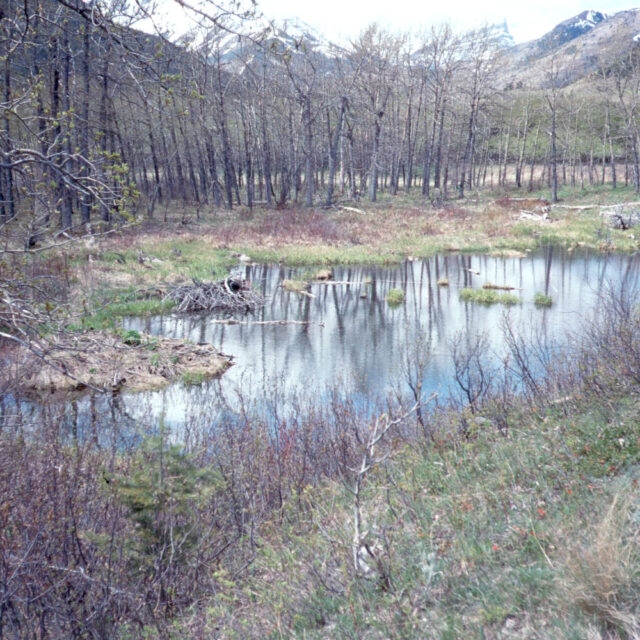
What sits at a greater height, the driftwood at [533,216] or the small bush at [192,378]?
the driftwood at [533,216]

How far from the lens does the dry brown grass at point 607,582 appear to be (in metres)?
2.69

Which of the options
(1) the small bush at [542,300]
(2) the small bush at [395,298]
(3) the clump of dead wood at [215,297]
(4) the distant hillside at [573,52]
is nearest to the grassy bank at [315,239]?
(3) the clump of dead wood at [215,297]

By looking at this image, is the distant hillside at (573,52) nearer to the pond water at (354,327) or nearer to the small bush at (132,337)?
the pond water at (354,327)

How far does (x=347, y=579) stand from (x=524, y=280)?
1909 centimetres

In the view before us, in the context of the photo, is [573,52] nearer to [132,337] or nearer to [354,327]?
[354,327]

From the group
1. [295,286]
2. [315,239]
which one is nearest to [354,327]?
[295,286]

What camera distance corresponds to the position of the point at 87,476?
5.45m

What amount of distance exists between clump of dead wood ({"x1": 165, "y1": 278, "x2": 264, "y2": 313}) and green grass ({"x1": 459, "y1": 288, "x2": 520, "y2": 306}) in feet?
21.1

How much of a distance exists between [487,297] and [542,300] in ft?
5.26

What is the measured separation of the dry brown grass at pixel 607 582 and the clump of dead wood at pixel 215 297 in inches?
603

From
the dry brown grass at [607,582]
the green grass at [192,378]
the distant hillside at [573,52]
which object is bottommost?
the green grass at [192,378]

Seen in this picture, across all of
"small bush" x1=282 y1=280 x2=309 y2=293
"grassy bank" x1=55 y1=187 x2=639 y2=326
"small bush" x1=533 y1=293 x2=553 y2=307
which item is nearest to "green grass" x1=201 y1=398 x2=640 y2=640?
"small bush" x1=533 y1=293 x2=553 y2=307

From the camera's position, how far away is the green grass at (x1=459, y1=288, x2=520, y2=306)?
699 inches

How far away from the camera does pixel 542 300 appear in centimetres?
1723
